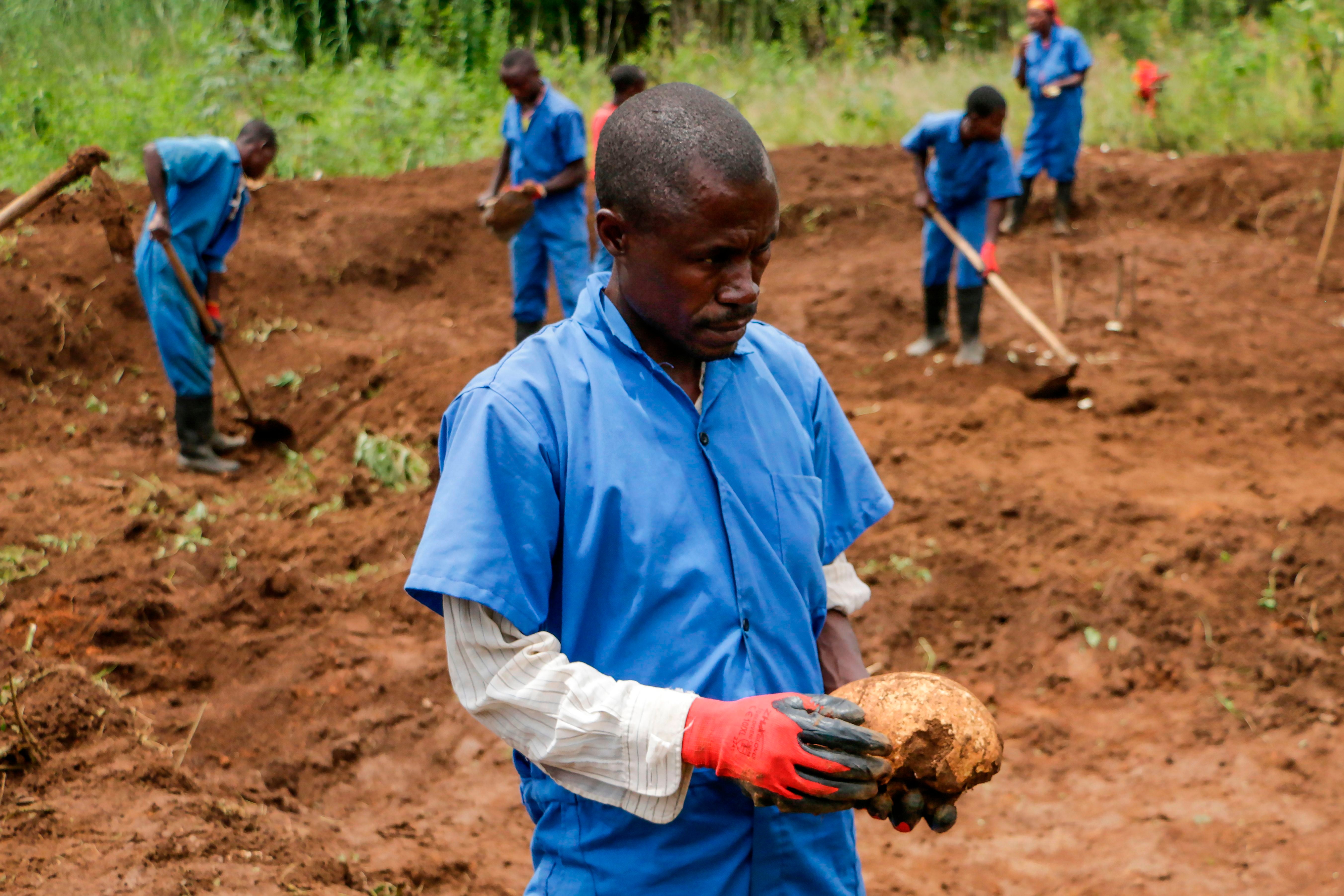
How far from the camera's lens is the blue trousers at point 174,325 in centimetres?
568

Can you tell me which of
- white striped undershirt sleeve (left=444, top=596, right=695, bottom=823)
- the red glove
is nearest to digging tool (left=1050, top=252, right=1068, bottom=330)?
the red glove

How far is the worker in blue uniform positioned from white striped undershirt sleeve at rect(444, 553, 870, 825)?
19.3ft

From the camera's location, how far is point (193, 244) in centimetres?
576

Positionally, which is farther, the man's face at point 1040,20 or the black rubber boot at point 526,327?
the man's face at point 1040,20

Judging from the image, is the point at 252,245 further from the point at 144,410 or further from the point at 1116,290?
the point at 1116,290

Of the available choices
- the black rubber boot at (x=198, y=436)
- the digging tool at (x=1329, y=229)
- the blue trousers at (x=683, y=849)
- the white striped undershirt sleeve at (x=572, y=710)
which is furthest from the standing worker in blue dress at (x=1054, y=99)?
the white striped undershirt sleeve at (x=572, y=710)

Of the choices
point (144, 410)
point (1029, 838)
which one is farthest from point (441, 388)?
point (1029, 838)

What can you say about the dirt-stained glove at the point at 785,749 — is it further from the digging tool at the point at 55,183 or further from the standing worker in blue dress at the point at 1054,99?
the standing worker in blue dress at the point at 1054,99

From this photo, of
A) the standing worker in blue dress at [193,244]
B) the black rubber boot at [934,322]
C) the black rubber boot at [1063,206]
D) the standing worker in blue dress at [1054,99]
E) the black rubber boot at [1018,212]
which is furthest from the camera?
the black rubber boot at [1018,212]

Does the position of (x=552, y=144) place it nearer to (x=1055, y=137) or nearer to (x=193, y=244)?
(x=193, y=244)

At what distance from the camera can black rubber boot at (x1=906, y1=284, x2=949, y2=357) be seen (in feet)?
24.7

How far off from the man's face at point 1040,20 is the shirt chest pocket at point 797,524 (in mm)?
9133

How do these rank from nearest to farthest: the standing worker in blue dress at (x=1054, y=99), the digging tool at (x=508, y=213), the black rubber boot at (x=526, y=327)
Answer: the digging tool at (x=508, y=213), the black rubber boot at (x=526, y=327), the standing worker in blue dress at (x=1054, y=99)

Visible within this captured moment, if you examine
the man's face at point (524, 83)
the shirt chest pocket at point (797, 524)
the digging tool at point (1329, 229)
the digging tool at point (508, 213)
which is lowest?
the digging tool at point (1329, 229)
